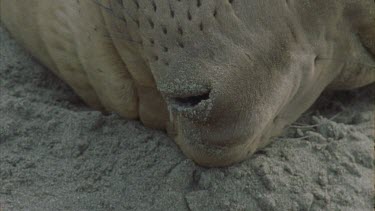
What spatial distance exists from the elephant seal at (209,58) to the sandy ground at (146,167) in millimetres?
62

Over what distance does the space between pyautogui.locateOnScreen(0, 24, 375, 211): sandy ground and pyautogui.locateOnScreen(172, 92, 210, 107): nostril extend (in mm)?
302

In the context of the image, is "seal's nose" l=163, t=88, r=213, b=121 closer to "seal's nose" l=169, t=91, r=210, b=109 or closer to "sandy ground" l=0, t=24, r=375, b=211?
"seal's nose" l=169, t=91, r=210, b=109

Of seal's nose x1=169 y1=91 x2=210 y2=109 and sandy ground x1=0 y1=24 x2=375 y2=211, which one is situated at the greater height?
seal's nose x1=169 y1=91 x2=210 y2=109

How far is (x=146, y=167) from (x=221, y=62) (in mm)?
482

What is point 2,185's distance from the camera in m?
1.54

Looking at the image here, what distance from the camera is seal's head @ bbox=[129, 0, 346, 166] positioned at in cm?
126

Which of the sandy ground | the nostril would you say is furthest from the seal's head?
the sandy ground

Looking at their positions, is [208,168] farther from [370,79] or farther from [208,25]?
[370,79]

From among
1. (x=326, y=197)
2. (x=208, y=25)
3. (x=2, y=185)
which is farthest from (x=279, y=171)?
(x=2, y=185)

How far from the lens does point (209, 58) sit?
1259 millimetres

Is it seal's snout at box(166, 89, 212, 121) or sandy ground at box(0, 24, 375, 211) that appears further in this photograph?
sandy ground at box(0, 24, 375, 211)

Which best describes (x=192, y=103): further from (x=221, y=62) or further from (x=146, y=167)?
(x=146, y=167)

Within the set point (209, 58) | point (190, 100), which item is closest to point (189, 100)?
point (190, 100)

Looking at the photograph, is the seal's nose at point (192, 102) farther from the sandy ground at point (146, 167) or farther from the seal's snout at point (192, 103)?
the sandy ground at point (146, 167)
